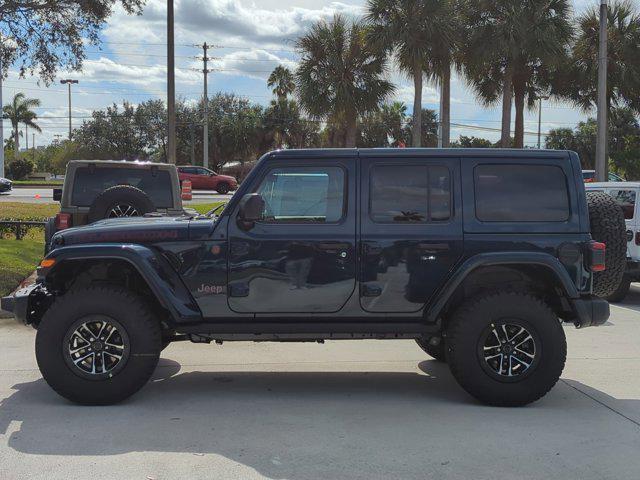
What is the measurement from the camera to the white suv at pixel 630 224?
9758 millimetres

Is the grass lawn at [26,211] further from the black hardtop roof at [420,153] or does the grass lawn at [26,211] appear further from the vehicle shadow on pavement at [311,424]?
the black hardtop roof at [420,153]

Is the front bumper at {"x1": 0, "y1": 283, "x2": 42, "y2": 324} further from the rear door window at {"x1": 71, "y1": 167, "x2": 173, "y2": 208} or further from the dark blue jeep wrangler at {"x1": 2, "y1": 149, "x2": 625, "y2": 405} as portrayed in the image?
the rear door window at {"x1": 71, "y1": 167, "x2": 173, "y2": 208}

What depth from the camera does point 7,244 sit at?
12695mm

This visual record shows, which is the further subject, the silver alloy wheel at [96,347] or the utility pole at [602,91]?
the utility pole at [602,91]

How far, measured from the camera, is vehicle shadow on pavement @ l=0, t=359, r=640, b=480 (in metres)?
4.22

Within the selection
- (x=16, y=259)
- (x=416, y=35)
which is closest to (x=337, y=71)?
(x=416, y=35)

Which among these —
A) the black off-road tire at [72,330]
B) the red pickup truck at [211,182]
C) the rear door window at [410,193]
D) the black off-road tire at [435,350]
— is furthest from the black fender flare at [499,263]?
the red pickup truck at [211,182]

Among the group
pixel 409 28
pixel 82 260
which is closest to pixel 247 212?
pixel 82 260

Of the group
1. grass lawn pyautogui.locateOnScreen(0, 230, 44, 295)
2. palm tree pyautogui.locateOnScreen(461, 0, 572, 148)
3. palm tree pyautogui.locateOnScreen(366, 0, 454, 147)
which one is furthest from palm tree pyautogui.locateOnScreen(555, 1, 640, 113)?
grass lawn pyautogui.locateOnScreen(0, 230, 44, 295)

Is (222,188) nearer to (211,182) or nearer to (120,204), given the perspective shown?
(211,182)

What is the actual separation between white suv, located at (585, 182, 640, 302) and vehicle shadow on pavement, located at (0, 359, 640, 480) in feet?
15.3

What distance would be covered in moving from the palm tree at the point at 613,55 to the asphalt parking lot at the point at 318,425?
21.4m

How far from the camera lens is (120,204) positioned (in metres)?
7.67

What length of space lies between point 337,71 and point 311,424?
2232cm
